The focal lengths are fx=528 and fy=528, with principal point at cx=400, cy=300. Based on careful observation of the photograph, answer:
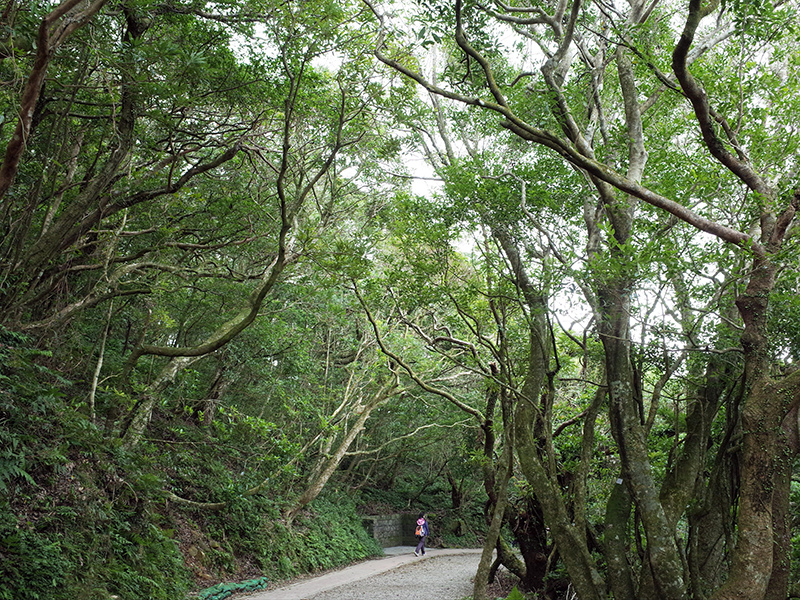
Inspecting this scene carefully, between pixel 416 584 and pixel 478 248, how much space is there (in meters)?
8.26

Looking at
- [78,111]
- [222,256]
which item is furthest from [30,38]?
[222,256]

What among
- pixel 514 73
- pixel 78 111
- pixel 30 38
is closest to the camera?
pixel 30 38

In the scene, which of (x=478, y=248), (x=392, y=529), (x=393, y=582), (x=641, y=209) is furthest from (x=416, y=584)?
(x=641, y=209)

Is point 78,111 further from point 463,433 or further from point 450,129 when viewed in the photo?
point 463,433

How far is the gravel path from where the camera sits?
10.3 m

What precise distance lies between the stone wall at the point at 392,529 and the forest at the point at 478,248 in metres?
6.87

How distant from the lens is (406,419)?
1691 cm

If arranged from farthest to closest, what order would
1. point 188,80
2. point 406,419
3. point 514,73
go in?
point 406,419 < point 514,73 < point 188,80

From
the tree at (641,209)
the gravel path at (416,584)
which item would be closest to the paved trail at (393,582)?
the gravel path at (416,584)

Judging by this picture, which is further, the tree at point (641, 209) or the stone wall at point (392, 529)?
the stone wall at point (392, 529)

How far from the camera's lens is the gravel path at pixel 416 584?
10.3 m

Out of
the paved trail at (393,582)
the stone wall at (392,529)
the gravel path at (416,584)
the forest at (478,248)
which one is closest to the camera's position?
the forest at (478,248)

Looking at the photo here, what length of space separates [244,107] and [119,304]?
4485mm

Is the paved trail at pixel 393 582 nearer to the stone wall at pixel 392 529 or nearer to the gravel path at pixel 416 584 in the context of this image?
the gravel path at pixel 416 584
